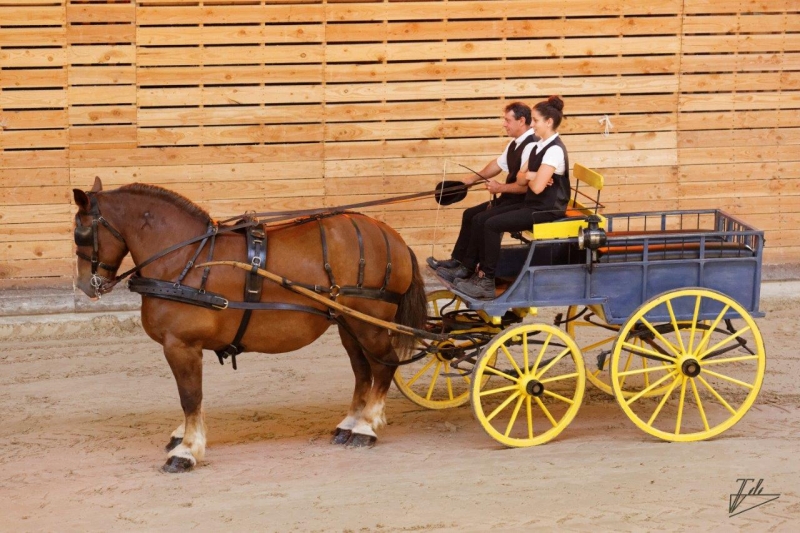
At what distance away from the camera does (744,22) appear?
1085 centimetres

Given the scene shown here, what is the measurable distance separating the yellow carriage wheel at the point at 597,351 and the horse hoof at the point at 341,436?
1.74m

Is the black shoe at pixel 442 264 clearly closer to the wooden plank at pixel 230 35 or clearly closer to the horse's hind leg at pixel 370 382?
the horse's hind leg at pixel 370 382

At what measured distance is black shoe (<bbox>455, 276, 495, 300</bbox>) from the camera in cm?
663

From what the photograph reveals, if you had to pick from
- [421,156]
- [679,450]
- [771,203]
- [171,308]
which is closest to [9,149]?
[421,156]

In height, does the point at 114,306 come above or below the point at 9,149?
below

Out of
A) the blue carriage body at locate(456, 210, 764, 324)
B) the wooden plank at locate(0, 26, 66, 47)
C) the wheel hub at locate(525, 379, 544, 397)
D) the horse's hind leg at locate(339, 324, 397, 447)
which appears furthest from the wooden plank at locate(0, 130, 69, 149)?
the wheel hub at locate(525, 379, 544, 397)

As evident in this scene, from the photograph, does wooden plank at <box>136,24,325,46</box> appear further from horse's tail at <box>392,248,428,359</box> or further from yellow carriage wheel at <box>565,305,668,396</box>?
horse's tail at <box>392,248,428,359</box>

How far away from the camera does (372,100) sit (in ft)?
34.2

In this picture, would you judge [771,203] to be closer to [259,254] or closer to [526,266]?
[526,266]

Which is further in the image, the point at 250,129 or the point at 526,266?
the point at 250,129

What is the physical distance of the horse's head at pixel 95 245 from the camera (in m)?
6.11

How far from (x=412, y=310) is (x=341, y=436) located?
920 mm

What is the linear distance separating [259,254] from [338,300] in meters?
0.56

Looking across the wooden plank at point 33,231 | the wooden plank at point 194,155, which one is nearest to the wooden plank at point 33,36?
the wooden plank at point 194,155
